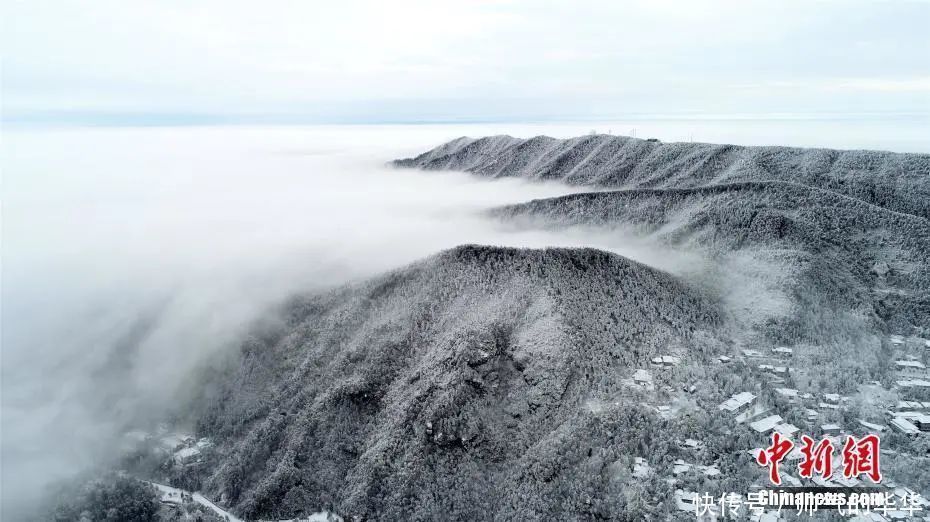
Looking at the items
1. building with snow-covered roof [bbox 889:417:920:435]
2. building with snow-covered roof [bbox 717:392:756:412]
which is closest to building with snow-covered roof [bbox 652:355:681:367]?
building with snow-covered roof [bbox 717:392:756:412]

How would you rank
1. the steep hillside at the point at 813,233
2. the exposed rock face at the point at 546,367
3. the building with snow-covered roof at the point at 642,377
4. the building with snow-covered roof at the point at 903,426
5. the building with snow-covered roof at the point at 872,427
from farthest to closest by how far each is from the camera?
1. the steep hillside at the point at 813,233
2. the building with snow-covered roof at the point at 642,377
3. the exposed rock face at the point at 546,367
4. the building with snow-covered roof at the point at 872,427
5. the building with snow-covered roof at the point at 903,426

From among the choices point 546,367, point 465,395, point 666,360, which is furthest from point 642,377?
point 465,395

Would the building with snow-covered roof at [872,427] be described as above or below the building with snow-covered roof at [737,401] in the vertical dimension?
below

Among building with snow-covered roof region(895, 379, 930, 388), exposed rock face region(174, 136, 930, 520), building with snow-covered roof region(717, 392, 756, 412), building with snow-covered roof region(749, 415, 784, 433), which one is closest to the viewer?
building with snow-covered roof region(749, 415, 784, 433)

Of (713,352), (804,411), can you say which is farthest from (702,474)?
(713,352)

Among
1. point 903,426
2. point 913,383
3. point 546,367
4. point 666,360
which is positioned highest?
point 913,383

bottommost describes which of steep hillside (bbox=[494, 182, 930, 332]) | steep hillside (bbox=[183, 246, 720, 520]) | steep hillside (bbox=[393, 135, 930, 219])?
steep hillside (bbox=[183, 246, 720, 520])

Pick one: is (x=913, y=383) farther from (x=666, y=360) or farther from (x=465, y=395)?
(x=465, y=395)

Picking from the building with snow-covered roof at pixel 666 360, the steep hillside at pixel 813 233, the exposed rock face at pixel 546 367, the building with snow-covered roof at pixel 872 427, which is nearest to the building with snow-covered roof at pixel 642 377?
the exposed rock face at pixel 546 367

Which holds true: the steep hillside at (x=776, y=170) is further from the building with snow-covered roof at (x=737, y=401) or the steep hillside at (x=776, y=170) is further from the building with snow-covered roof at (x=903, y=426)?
the building with snow-covered roof at (x=737, y=401)

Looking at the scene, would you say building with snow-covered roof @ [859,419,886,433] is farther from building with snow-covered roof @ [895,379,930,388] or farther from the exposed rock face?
building with snow-covered roof @ [895,379,930,388]
